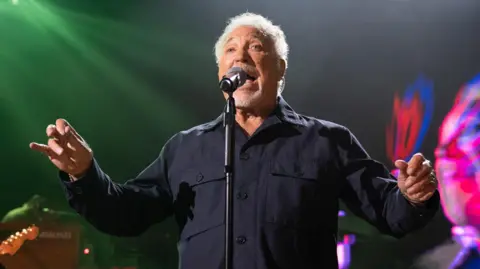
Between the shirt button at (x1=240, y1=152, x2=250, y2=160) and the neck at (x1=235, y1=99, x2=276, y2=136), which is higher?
the neck at (x1=235, y1=99, x2=276, y2=136)

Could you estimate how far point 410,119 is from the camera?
351 centimetres

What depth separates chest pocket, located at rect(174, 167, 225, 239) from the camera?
1.36 metres

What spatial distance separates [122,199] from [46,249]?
2277mm

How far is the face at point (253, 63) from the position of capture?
1.52m

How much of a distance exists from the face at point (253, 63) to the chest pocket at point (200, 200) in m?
0.26

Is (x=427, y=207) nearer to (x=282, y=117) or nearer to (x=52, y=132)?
(x=282, y=117)

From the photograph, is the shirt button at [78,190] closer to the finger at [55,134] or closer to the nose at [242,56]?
the finger at [55,134]

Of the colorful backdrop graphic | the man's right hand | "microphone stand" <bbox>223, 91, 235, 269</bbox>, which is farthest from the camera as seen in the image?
the colorful backdrop graphic

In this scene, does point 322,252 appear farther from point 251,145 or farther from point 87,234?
point 87,234

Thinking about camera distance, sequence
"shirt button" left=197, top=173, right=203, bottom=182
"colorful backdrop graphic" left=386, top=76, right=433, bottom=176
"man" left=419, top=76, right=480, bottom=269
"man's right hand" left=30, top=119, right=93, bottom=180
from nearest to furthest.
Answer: "man's right hand" left=30, top=119, right=93, bottom=180
"shirt button" left=197, top=173, right=203, bottom=182
"man" left=419, top=76, right=480, bottom=269
"colorful backdrop graphic" left=386, top=76, right=433, bottom=176

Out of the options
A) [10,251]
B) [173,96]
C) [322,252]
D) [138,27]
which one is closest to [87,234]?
[10,251]

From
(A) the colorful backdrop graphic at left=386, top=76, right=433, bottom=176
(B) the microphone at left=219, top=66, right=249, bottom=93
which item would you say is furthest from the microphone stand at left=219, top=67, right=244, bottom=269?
(A) the colorful backdrop graphic at left=386, top=76, right=433, bottom=176

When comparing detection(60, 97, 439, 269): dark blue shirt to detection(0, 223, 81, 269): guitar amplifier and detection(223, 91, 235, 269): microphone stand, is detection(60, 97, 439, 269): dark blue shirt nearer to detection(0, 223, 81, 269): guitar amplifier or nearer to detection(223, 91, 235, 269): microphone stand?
detection(223, 91, 235, 269): microphone stand

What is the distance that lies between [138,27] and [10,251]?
1.78 meters
